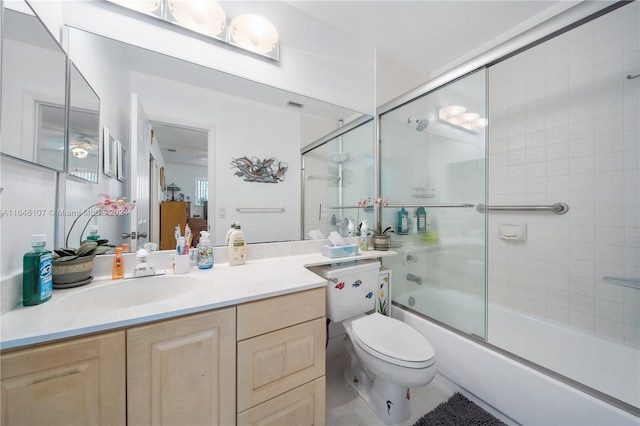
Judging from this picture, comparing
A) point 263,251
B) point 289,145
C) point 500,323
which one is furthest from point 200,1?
point 500,323

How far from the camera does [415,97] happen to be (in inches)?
67.7

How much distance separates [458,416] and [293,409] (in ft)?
3.11

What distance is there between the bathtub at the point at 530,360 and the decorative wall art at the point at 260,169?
4.61 ft

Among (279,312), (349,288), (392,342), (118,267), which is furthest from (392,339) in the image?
(118,267)

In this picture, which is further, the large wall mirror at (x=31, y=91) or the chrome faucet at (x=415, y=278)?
the chrome faucet at (x=415, y=278)

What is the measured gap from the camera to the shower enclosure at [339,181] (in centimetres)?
162

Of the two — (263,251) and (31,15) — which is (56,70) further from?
(263,251)

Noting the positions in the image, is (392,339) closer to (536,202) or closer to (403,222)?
(403,222)

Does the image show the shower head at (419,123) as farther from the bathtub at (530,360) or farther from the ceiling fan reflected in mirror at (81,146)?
the ceiling fan reflected in mirror at (81,146)

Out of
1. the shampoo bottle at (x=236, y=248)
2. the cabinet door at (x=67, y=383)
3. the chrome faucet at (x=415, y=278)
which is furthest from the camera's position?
the chrome faucet at (x=415, y=278)

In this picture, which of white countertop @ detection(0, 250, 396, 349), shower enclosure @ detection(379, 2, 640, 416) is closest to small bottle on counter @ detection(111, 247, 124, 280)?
white countertop @ detection(0, 250, 396, 349)

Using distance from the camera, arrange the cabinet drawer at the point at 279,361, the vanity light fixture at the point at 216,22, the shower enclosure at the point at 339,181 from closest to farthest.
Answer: the cabinet drawer at the point at 279,361 → the vanity light fixture at the point at 216,22 → the shower enclosure at the point at 339,181

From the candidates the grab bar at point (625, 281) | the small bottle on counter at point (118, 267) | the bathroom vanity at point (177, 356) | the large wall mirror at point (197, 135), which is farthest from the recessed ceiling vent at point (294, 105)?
the grab bar at point (625, 281)

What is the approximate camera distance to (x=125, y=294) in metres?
0.93
